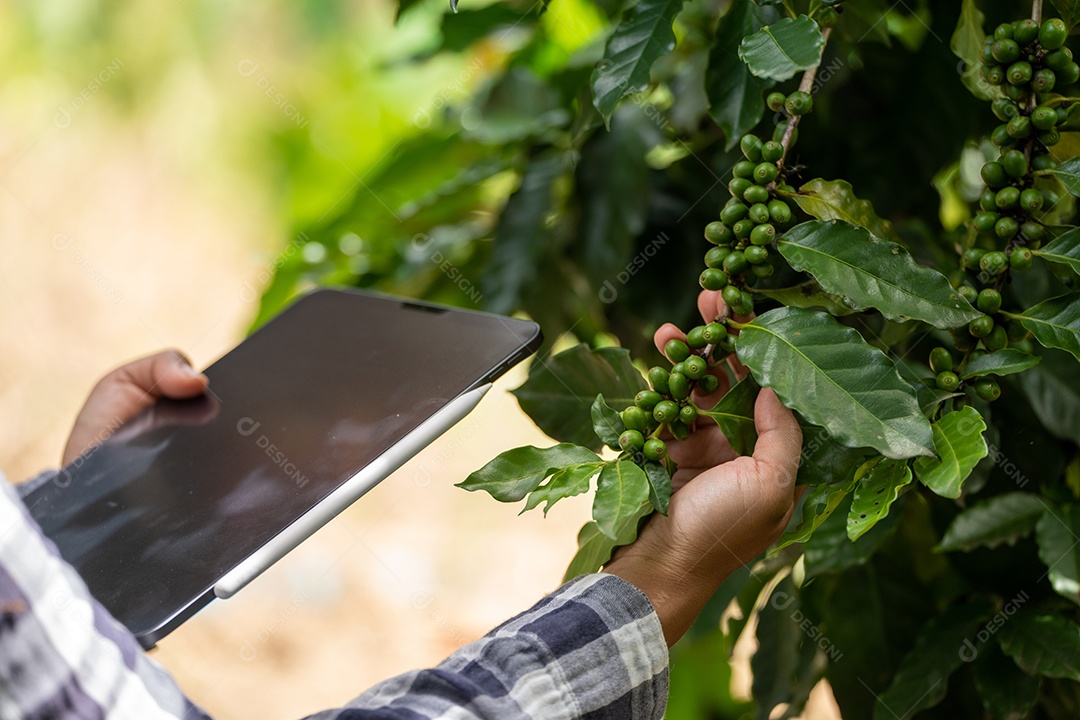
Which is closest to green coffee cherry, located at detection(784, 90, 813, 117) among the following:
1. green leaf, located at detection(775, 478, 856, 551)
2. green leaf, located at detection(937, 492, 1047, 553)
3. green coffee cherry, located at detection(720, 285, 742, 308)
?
green coffee cherry, located at detection(720, 285, 742, 308)

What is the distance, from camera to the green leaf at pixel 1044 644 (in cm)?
62

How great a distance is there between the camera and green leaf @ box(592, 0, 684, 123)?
57 cm

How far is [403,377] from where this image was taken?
661 millimetres

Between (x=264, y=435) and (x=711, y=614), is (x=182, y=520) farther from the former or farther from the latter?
(x=711, y=614)

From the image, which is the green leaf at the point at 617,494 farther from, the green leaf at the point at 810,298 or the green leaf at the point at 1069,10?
the green leaf at the point at 1069,10

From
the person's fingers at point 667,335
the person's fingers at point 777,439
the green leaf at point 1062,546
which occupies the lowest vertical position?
the green leaf at point 1062,546

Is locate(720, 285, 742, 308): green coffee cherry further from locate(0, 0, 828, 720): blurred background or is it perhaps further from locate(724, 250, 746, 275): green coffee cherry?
locate(0, 0, 828, 720): blurred background

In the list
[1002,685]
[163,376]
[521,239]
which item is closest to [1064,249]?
[1002,685]

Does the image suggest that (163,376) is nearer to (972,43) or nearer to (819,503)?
(819,503)

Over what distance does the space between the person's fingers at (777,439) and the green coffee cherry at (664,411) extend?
0.16 ft

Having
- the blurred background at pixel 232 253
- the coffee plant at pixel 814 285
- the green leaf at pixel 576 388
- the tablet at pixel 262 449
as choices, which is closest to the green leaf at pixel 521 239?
the coffee plant at pixel 814 285

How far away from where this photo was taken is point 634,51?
1.89 ft

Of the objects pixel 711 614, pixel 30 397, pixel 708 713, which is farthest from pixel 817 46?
pixel 30 397

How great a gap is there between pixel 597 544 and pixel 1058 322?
0.28 metres
